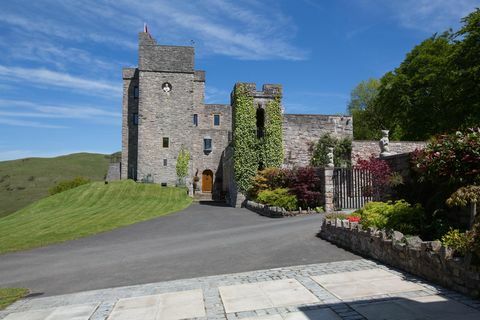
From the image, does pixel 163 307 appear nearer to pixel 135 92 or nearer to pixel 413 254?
pixel 413 254

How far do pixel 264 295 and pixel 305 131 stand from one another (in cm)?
2244

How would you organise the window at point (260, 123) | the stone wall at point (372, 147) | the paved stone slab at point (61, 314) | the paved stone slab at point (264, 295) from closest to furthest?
the paved stone slab at point (264, 295) → the paved stone slab at point (61, 314) → the stone wall at point (372, 147) → the window at point (260, 123)

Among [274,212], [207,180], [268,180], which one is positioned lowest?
[274,212]

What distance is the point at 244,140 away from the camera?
26.7m

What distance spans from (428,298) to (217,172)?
37.2 metres

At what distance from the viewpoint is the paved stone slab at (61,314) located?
20.6 feet

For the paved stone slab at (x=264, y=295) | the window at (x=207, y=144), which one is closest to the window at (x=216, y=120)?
the window at (x=207, y=144)

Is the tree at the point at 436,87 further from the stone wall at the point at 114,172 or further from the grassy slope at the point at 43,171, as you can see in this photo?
the grassy slope at the point at 43,171

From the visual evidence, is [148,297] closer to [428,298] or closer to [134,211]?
[428,298]

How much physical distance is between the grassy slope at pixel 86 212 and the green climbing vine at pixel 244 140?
4957mm

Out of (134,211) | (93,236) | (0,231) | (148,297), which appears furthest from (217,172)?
(148,297)

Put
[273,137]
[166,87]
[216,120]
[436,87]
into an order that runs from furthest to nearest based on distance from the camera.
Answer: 1. [216,120]
2. [166,87]
3. [436,87]
4. [273,137]

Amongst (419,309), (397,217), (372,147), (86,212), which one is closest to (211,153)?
(86,212)

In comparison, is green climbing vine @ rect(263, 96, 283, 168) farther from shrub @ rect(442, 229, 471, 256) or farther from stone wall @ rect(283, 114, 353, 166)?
shrub @ rect(442, 229, 471, 256)
